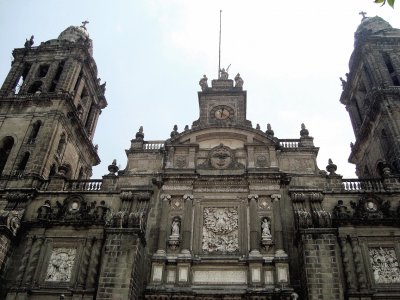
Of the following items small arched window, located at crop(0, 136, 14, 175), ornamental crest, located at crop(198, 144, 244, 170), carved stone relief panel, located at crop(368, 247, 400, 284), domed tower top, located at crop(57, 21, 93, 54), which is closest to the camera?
carved stone relief panel, located at crop(368, 247, 400, 284)

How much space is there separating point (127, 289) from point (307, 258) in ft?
22.4

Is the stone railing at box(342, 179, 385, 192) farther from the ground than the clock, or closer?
closer

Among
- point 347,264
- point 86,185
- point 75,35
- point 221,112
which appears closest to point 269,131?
point 221,112

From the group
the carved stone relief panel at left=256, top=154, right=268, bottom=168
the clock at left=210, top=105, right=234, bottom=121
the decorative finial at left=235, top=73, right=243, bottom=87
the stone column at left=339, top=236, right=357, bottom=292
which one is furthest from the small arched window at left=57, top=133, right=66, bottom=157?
the stone column at left=339, top=236, right=357, bottom=292

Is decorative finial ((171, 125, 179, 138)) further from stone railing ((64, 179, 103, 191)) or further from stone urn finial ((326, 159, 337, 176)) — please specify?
stone urn finial ((326, 159, 337, 176))

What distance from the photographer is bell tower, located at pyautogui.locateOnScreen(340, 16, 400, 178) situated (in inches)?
901

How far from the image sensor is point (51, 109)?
23984 millimetres

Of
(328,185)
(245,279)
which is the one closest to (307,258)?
(245,279)

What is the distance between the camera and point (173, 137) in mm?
21719

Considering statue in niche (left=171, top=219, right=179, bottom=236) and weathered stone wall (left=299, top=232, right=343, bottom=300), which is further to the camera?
statue in niche (left=171, top=219, right=179, bottom=236)

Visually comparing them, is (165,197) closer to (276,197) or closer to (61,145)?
(276,197)

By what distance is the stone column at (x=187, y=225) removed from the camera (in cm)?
1789

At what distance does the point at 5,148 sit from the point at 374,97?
66.8 ft

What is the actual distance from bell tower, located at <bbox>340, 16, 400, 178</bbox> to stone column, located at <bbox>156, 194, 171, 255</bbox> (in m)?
10.5
